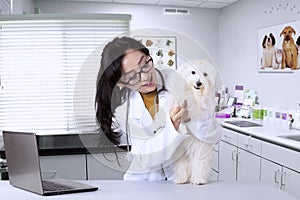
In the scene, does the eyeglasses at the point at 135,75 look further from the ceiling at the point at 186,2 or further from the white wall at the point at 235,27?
the ceiling at the point at 186,2

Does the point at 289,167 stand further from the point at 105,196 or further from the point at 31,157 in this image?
the point at 31,157

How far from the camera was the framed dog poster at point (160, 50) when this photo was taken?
0.93 meters

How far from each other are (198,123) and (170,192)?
26 centimetres

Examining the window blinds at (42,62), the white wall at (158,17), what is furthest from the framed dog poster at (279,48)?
the window blinds at (42,62)

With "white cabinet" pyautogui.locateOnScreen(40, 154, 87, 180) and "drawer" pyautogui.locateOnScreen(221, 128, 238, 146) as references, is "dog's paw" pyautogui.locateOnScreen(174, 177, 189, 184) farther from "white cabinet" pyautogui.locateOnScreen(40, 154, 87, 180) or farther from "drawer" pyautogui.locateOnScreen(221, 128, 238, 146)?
"drawer" pyautogui.locateOnScreen(221, 128, 238, 146)

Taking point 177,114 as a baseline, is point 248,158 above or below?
below

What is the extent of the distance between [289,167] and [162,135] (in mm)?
1665

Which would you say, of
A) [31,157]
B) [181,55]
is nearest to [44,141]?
[31,157]

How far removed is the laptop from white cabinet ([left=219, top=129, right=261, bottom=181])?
1.95 m

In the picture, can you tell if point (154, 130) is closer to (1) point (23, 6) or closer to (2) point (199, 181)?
(2) point (199, 181)

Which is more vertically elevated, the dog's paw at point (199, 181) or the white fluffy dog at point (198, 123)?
the white fluffy dog at point (198, 123)

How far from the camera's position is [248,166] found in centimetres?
287

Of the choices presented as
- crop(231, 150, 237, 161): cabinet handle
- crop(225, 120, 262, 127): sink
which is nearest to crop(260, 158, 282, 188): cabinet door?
crop(231, 150, 237, 161): cabinet handle

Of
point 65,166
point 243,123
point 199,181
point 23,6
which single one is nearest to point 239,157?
point 243,123
